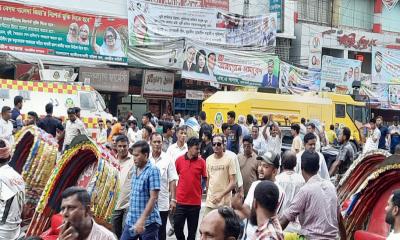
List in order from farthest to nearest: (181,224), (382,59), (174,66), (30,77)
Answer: (382,59), (174,66), (30,77), (181,224)

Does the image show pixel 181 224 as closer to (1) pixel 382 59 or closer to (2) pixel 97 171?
(2) pixel 97 171

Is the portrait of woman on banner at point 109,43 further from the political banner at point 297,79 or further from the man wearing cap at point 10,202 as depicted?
the man wearing cap at point 10,202

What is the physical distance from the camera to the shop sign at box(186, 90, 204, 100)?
25444mm

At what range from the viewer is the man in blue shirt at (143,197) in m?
6.09

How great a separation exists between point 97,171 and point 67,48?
1580cm

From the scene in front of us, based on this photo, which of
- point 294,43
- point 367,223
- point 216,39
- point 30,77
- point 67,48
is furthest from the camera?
point 294,43

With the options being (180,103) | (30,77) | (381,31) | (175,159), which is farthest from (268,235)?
(381,31)

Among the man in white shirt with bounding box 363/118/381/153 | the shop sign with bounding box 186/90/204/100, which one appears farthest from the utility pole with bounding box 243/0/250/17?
the man in white shirt with bounding box 363/118/381/153

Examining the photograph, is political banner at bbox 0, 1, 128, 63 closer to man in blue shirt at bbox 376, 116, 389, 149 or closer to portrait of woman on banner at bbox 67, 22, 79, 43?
portrait of woman on banner at bbox 67, 22, 79, 43

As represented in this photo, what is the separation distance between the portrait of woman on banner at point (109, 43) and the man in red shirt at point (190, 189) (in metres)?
14.4

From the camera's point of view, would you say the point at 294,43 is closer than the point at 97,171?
No

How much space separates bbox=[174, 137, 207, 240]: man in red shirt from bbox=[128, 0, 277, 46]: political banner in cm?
1517

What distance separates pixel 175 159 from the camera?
844 cm

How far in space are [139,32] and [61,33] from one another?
10.3 feet
